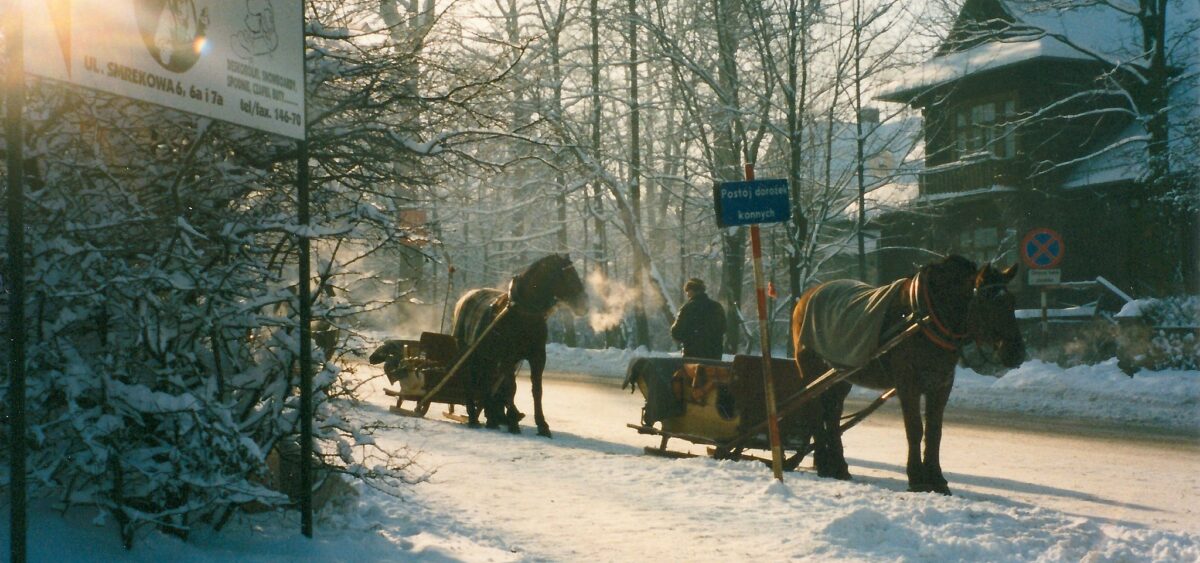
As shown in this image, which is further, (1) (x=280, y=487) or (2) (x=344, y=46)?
(2) (x=344, y=46)

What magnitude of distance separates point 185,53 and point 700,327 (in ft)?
32.0

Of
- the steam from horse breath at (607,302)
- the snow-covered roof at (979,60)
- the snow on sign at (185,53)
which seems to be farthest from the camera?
the steam from horse breath at (607,302)

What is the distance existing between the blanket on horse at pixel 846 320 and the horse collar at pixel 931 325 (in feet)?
1.21

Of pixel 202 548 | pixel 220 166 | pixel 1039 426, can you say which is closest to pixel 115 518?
pixel 202 548

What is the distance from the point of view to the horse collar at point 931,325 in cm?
852

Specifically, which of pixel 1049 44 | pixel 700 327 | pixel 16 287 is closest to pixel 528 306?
pixel 700 327

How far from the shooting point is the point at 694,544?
704cm

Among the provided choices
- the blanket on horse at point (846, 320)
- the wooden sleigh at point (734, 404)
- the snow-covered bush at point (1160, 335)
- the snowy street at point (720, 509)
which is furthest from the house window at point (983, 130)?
the blanket on horse at point (846, 320)

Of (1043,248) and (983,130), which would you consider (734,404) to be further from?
(983,130)

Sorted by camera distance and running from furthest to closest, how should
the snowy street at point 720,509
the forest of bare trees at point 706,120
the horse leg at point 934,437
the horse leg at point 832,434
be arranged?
1. the forest of bare trees at point 706,120
2. the horse leg at point 832,434
3. the horse leg at point 934,437
4. the snowy street at point 720,509

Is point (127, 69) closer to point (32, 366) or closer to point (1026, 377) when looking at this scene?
point (32, 366)

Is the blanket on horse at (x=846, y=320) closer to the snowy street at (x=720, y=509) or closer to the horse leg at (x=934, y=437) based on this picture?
the horse leg at (x=934, y=437)

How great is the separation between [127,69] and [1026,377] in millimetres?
18180

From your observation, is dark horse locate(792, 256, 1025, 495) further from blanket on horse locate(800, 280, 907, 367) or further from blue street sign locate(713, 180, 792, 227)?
blue street sign locate(713, 180, 792, 227)
